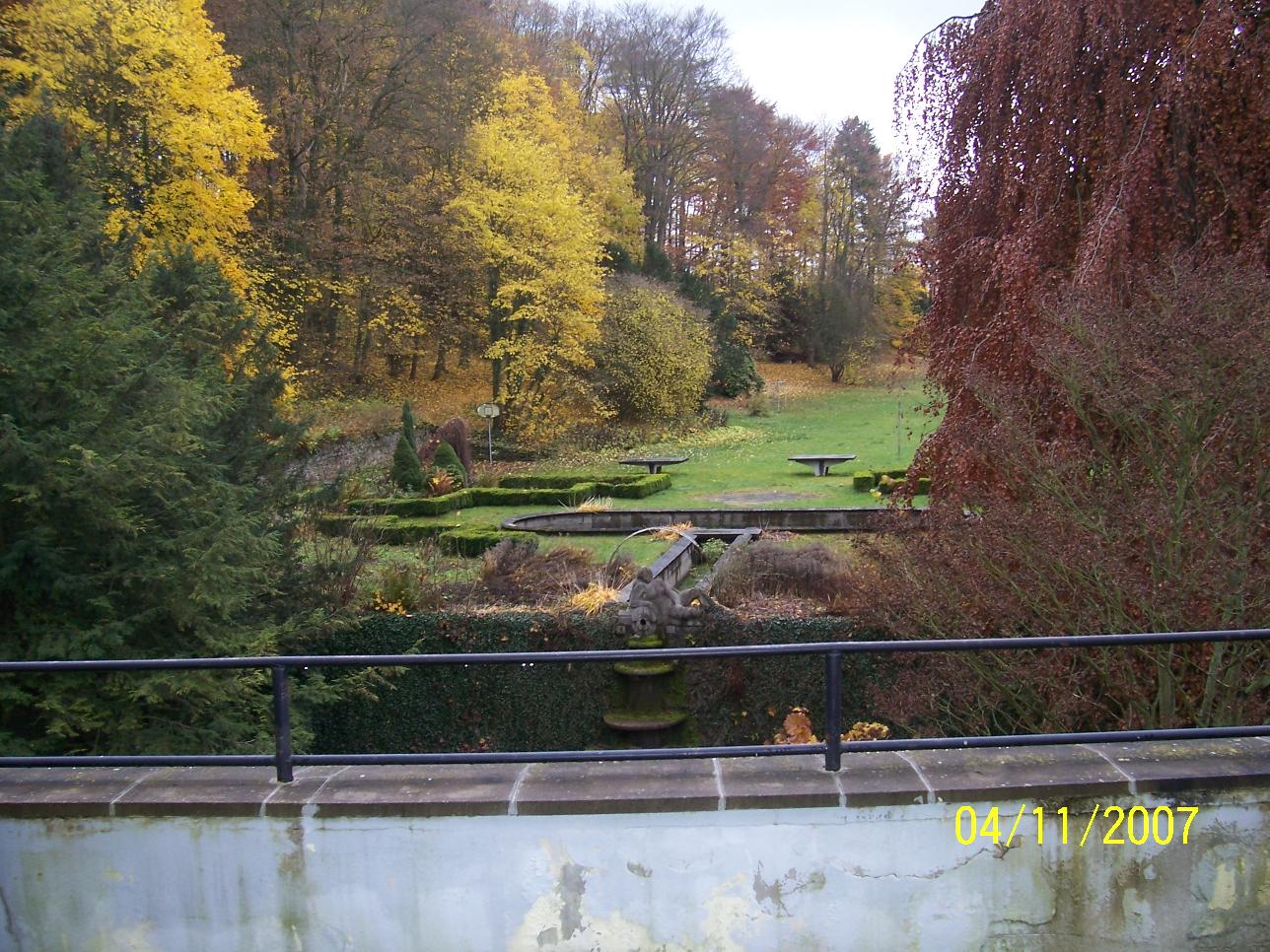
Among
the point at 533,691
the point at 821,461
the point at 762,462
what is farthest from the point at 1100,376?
the point at 762,462

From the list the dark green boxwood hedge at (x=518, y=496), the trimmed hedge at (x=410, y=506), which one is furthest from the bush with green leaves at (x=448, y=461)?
the trimmed hedge at (x=410, y=506)

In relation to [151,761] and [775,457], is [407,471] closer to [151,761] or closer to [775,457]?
[775,457]

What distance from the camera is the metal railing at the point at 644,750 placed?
9.50 feet

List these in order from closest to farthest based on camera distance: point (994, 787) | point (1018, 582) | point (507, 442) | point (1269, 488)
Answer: point (994, 787) → point (1269, 488) → point (1018, 582) → point (507, 442)

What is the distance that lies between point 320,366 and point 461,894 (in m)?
26.2

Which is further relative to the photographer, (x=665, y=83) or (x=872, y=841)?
(x=665, y=83)

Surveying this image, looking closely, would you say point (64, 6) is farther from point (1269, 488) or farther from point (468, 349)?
point (1269, 488)

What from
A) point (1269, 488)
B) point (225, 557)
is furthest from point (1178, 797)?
point (225, 557)

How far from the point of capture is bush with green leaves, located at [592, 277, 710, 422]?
28.7 meters

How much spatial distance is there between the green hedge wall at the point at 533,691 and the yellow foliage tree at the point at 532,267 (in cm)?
1688

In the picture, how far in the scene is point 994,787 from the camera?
113 inches

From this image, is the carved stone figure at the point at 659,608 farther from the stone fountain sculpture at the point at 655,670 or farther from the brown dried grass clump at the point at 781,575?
the brown dried grass clump at the point at 781,575

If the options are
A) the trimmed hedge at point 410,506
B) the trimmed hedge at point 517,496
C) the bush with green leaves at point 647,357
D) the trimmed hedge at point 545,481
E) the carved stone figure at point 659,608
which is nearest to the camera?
the carved stone figure at point 659,608

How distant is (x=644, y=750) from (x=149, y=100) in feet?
66.7
